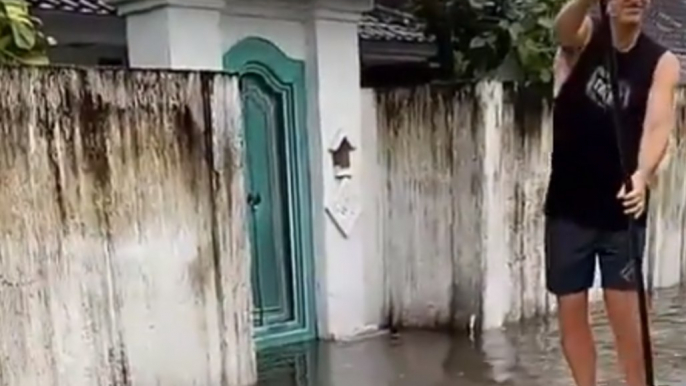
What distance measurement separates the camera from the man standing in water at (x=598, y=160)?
3.43 m

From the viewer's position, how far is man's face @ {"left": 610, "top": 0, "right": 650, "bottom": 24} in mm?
3365

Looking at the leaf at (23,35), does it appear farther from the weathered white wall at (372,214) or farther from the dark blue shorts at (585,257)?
the dark blue shorts at (585,257)

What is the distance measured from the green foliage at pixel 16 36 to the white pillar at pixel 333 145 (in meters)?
2.38

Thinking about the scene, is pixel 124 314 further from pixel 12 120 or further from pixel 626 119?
pixel 626 119

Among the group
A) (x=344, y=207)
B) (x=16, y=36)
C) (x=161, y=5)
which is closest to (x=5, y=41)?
(x=16, y=36)

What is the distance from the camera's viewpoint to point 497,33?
8250 mm

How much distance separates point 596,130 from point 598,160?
0.36ft

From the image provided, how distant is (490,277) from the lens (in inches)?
294

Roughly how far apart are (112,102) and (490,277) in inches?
135

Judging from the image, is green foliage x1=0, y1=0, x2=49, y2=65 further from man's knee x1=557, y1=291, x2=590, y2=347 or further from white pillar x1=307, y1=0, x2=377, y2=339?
man's knee x1=557, y1=291, x2=590, y2=347

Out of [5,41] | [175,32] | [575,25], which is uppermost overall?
[175,32]

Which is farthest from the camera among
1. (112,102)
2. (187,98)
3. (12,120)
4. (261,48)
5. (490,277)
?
(490,277)

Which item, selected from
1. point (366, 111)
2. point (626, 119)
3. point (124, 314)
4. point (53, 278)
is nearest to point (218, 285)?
point (124, 314)

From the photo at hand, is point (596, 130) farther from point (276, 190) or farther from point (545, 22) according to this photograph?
point (545, 22)
